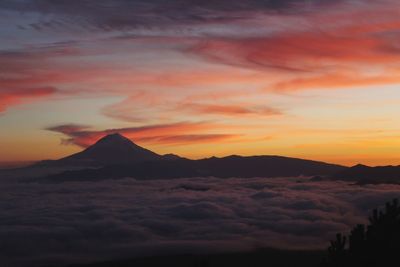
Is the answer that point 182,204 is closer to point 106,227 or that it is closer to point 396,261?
point 106,227

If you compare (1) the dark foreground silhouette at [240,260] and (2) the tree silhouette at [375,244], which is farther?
(1) the dark foreground silhouette at [240,260]

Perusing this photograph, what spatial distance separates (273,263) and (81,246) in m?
48.8

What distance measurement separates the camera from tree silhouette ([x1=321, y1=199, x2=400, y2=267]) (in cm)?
2222

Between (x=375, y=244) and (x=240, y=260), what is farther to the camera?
(x=240, y=260)

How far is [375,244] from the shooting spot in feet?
73.5

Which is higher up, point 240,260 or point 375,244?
point 375,244

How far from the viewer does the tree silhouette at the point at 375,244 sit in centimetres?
2222

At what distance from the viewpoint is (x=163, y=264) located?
399ft

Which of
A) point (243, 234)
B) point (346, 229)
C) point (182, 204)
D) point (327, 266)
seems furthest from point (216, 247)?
point (327, 266)

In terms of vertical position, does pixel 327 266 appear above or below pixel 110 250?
above

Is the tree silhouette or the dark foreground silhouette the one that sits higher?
the tree silhouette

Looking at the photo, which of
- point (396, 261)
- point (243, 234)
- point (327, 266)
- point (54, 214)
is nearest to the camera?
point (396, 261)

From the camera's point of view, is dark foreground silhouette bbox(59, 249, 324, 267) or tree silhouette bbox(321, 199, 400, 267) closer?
tree silhouette bbox(321, 199, 400, 267)

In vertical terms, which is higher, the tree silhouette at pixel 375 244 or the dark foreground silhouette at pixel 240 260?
the tree silhouette at pixel 375 244
